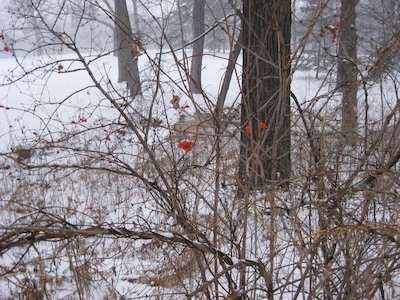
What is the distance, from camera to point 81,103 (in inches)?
496

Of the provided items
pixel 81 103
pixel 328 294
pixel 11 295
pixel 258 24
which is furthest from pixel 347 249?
pixel 81 103

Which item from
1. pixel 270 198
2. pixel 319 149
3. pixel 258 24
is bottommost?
pixel 270 198

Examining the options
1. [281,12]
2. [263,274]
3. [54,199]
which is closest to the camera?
[263,274]

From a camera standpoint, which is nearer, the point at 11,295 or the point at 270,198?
the point at 270,198

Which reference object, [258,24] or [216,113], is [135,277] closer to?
[216,113]

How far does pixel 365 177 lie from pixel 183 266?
3.99 ft

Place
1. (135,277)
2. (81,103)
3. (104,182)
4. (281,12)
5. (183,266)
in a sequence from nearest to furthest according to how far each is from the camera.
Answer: (183,266), (135,277), (281,12), (104,182), (81,103)

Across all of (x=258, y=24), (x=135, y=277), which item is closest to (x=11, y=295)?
(x=135, y=277)

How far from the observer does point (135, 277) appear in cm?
339

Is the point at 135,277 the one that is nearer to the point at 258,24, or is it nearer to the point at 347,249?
the point at 347,249

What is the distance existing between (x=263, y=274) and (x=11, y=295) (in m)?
2.02

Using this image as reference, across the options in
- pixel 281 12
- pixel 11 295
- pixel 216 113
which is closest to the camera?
pixel 216 113

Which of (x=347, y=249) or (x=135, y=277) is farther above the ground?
(x=347, y=249)

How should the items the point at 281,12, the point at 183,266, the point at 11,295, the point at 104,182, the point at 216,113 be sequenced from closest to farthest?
1. the point at 216,113
2. the point at 183,266
3. the point at 11,295
4. the point at 281,12
5. the point at 104,182
